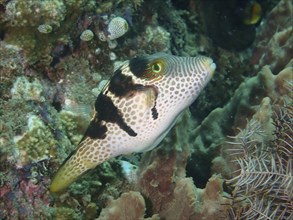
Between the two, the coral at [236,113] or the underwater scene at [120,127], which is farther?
the coral at [236,113]

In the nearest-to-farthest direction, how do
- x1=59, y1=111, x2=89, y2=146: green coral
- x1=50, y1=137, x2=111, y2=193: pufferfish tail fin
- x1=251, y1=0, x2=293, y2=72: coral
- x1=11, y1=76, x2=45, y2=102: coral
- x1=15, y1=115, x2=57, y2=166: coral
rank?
x1=50, y1=137, x2=111, y2=193: pufferfish tail fin < x1=15, y1=115, x2=57, y2=166: coral < x1=11, y1=76, x2=45, y2=102: coral < x1=59, y1=111, x2=89, y2=146: green coral < x1=251, y1=0, x2=293, y2=72: coral

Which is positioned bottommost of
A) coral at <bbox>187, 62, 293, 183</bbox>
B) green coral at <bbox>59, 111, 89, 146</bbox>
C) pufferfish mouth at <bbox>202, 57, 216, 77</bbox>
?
coral at <bbox>187, 62, 293, 183</bbox>

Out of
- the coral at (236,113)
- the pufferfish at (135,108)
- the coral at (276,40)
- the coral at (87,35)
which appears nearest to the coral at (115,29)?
A: the coral at (87,35)

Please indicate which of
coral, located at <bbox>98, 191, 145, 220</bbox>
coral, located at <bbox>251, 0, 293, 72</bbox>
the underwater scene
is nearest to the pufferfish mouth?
the underwater scene

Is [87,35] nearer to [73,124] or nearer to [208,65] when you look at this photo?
[73,124]

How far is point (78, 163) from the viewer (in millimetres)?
2725

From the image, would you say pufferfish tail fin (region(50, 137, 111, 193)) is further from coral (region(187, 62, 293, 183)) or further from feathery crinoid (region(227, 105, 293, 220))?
coral (region(187, 62, 293, 183))

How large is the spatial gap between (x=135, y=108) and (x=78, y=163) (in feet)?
1.91

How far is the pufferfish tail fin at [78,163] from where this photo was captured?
2670mm

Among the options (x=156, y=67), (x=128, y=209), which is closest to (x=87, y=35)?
(x=156, y=67)

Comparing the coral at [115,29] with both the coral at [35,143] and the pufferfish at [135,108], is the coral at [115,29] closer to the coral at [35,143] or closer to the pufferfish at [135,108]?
the pufferfish at [135,108]

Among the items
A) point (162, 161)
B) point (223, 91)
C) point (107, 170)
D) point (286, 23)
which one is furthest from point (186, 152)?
point (286, 23)

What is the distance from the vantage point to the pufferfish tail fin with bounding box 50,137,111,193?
2.67 metres

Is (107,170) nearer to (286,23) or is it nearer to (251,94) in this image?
(251,94)
